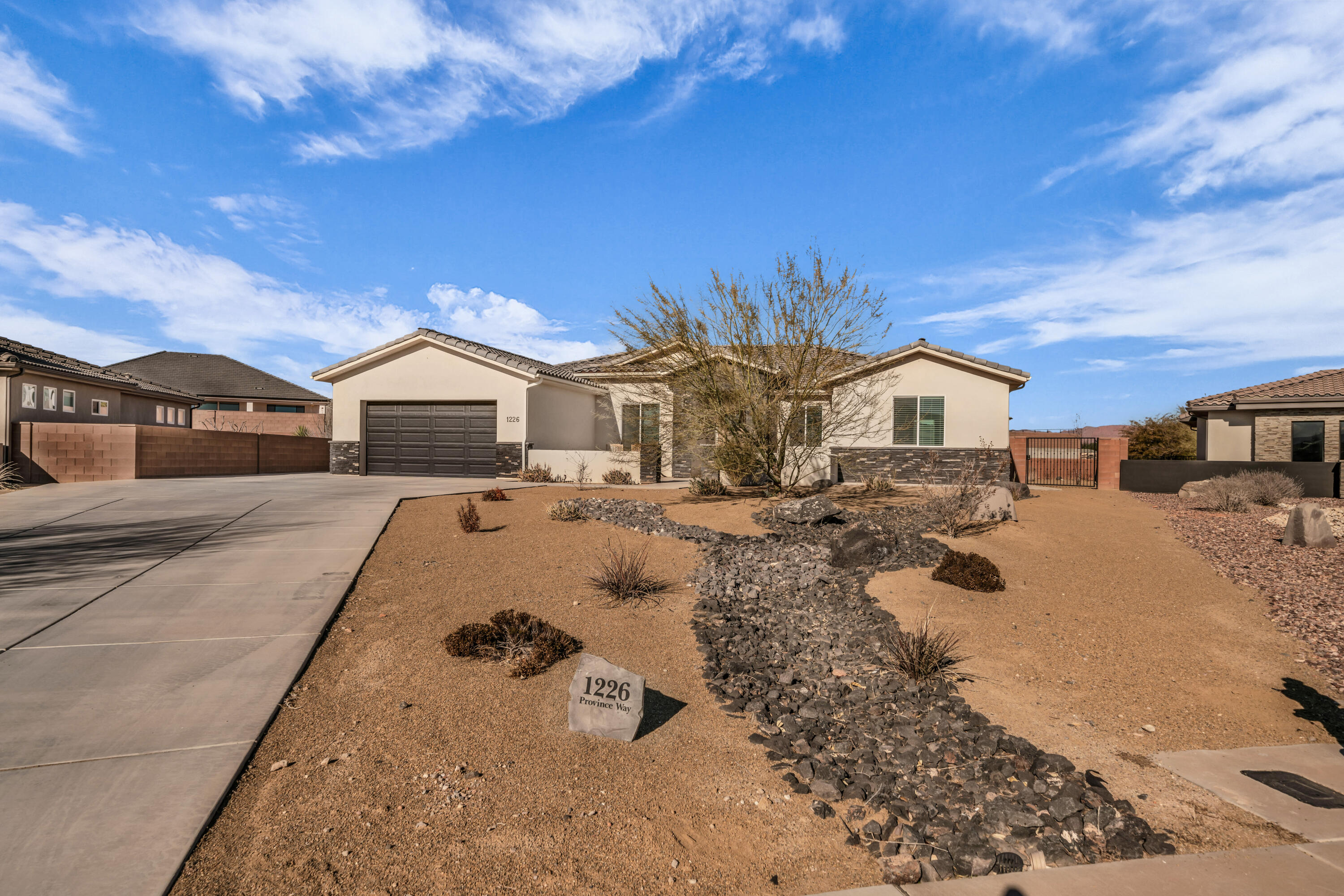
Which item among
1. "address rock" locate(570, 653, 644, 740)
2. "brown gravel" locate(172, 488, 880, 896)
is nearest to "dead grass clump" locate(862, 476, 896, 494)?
"brown gravel" locate(172, 488, 880, 896)

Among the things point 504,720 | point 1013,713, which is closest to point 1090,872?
point 1013,713

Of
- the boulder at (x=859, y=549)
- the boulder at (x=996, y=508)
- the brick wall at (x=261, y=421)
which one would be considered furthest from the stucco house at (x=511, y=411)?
the brick wall at (x=261, y=421)

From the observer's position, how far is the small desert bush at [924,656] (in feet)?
16.9

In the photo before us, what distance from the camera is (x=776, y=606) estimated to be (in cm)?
685

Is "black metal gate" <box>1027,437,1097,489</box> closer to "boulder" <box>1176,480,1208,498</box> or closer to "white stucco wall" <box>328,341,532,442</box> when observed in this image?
"boulder" <box>1176,480,1208,498</box>

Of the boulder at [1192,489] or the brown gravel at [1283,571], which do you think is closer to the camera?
the brown gravel at [1283,571]

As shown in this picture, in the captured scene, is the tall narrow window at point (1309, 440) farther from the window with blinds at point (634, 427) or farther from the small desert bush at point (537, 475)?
the small desert bush at point (537, 475)

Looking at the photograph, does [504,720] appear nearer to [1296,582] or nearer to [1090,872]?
[1090,872]

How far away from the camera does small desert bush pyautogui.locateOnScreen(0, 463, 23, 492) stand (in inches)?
574

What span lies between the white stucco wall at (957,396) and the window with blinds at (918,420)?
4.4 inches

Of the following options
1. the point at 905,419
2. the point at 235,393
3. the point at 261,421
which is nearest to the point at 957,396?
the point at 905,419

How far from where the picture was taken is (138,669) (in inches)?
179

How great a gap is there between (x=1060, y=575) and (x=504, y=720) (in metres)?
7.24

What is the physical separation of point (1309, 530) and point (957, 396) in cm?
1003
